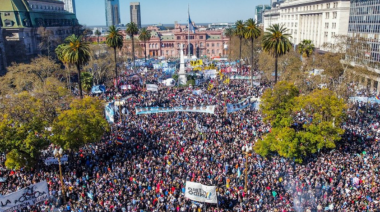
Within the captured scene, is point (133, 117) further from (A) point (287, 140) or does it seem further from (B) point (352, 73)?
(B) point (352, 73)

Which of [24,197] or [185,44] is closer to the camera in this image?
[24,197]

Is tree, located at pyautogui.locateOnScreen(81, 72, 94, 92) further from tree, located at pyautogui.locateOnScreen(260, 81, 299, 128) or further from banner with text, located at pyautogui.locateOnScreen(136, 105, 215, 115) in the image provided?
tree, located at pyautogui.locateOnScreen(260, 81, 299, 128)

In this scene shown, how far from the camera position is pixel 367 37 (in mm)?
60625

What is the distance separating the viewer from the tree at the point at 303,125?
95.0 ft

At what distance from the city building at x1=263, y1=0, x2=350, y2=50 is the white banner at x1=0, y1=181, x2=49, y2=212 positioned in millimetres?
54670

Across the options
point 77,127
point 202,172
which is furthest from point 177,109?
point 202,172

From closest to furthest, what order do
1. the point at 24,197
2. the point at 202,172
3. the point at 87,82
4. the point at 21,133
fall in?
the point at 24,197 < the point at 202,172 < the point at 21,133 < the point at 87,82

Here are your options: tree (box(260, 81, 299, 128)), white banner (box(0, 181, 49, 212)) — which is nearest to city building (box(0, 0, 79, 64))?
white banner (box(0, 181, 49, 212))

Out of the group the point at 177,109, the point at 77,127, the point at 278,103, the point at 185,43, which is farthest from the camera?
the point at 185,43

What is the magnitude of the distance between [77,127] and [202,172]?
38.4 feet

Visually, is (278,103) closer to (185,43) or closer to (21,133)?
(21,133)

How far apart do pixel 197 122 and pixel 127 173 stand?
41.7ft

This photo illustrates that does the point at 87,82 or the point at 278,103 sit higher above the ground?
the point at 278,103

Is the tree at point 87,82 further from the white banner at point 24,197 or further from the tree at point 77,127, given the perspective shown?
the white banner at point 24,197
